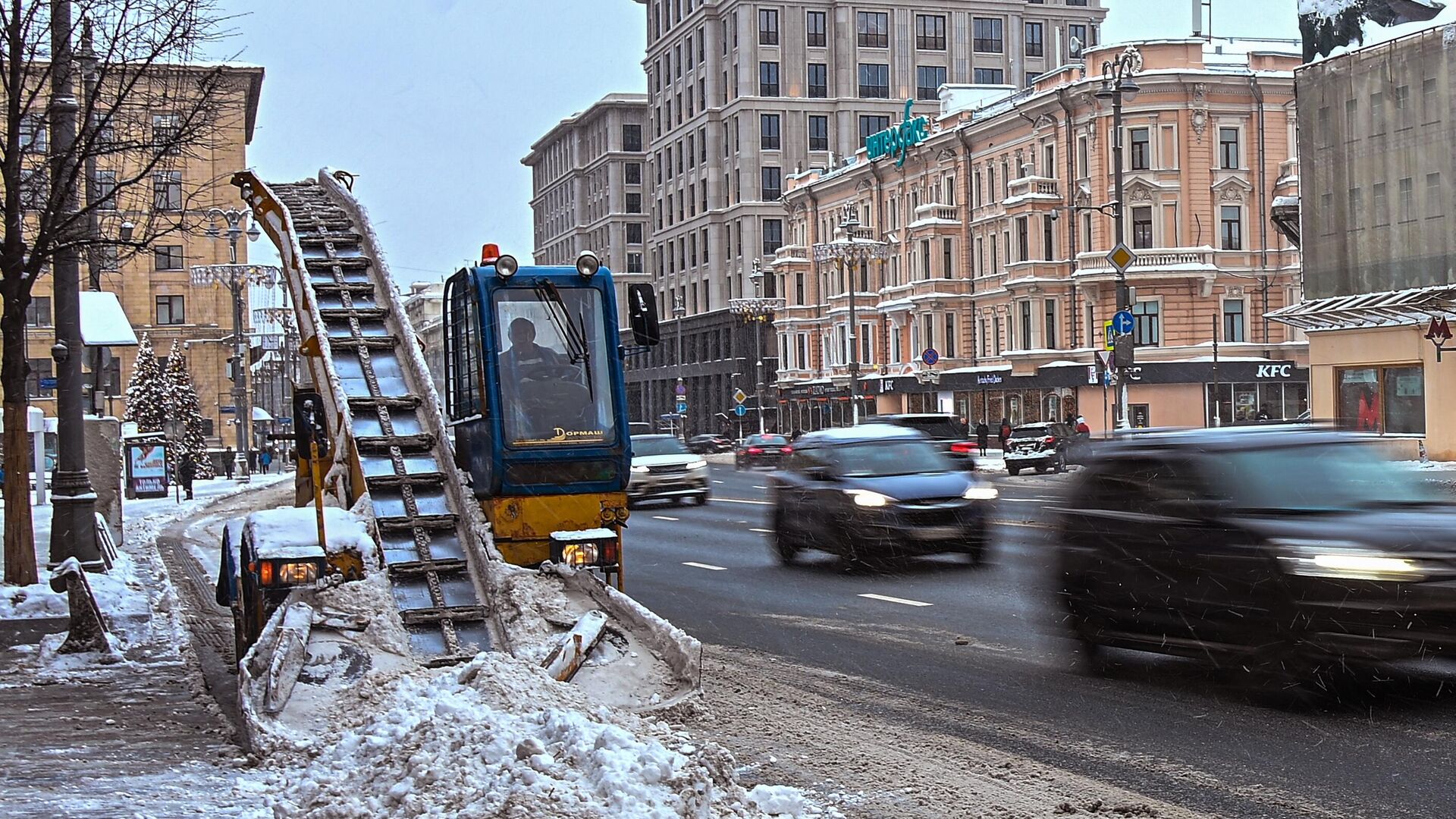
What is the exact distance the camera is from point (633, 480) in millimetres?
31453

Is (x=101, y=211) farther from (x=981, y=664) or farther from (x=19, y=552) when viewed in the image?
(x=981, y=664)

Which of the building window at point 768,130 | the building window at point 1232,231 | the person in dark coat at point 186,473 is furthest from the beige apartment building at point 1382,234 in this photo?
the building window at point 768,130

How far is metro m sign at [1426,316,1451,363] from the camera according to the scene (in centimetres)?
3597

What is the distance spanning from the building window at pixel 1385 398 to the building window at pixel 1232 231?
56.1 feet

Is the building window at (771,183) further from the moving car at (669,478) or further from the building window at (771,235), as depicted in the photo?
the moving car at (669,478)

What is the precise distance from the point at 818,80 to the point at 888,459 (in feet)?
278

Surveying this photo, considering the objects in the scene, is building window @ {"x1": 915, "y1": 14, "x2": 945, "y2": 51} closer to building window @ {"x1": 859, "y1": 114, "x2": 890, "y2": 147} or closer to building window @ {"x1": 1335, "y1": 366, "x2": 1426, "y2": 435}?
building window @ {"x1": 859, "y1": 114, "x2": 890, "y2": 147}

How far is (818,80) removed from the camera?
326 feet

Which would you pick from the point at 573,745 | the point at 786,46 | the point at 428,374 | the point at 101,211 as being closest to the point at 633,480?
the point at 101,211

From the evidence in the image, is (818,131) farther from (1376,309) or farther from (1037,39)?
(1376,309)

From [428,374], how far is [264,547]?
7.79 ft

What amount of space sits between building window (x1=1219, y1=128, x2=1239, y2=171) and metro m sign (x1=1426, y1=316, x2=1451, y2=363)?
21932 mm

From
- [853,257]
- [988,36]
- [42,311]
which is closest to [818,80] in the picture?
[988,36]

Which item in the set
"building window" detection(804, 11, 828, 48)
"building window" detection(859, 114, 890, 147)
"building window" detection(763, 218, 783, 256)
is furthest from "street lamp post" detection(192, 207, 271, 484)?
"building window" detection(859, 114, 890, 147)
